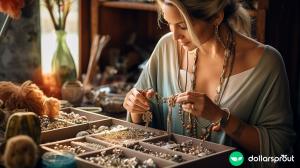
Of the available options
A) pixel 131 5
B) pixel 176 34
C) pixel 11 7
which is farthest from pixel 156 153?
pixel 131 5

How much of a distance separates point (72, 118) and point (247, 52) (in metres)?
0.66

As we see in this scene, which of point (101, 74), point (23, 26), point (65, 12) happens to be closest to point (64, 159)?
point (23, 26)

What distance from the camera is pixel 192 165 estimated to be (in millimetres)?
1263

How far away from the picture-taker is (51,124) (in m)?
1.64

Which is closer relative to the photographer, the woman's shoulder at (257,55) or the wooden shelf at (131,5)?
the woman's shoulder at (257,55)

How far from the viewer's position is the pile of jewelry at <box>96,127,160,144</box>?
60.1 inches

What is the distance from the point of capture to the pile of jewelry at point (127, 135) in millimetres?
1526

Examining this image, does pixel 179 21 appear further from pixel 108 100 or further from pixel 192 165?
pixel 108 100

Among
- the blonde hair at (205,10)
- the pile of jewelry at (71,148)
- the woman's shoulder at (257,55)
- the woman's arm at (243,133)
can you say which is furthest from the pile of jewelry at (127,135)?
the woman's shoulder at (257,55)

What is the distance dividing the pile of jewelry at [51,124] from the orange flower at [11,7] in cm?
36

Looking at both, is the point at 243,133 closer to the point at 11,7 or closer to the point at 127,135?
the point at 127,135

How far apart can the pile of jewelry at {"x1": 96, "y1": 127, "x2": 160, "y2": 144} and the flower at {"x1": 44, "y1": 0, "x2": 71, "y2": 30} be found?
985 millimetres

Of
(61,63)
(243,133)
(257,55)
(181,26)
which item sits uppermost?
(181,26)

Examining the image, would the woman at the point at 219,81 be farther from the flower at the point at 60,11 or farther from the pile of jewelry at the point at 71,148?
the flower at the point at 60,11
